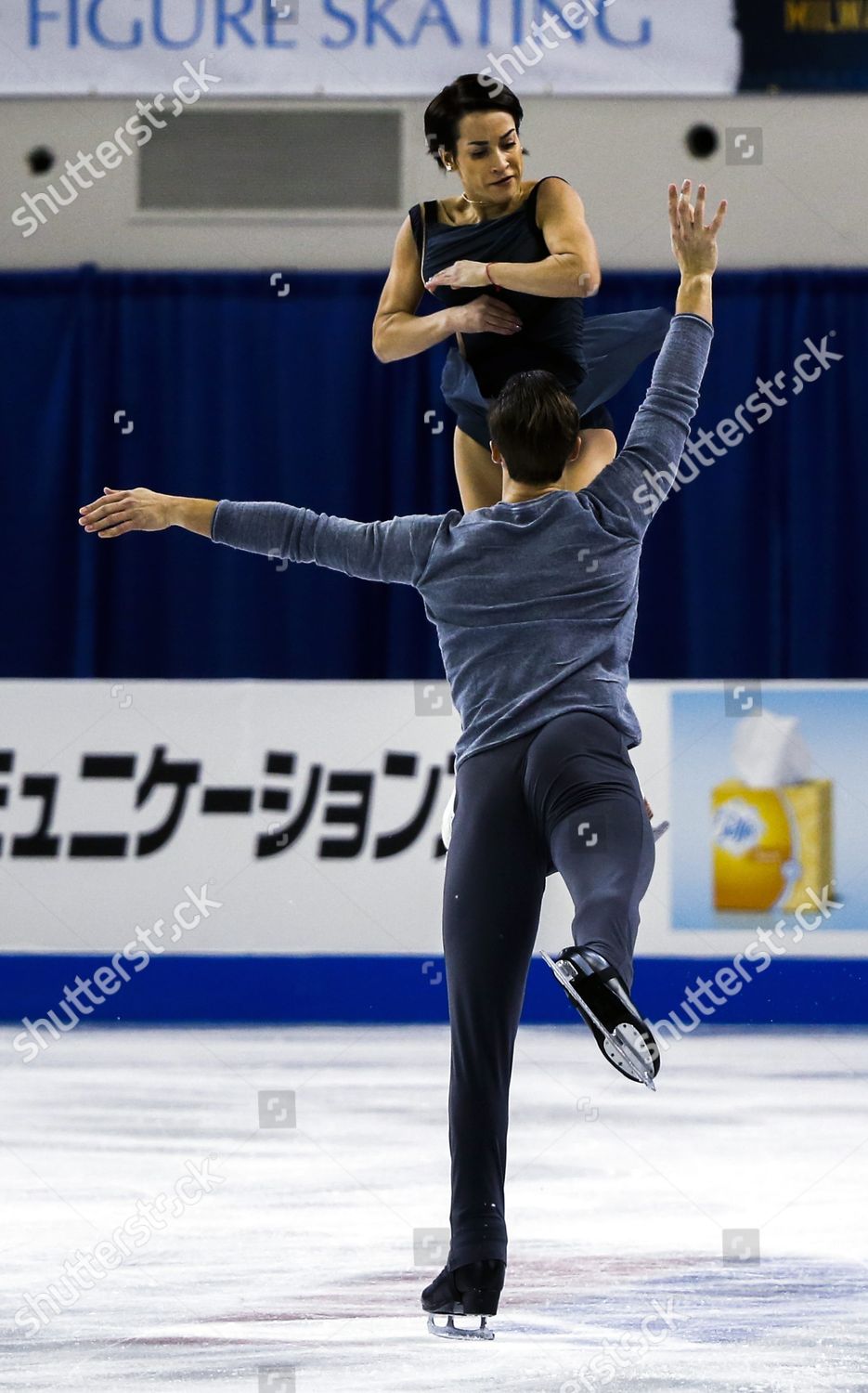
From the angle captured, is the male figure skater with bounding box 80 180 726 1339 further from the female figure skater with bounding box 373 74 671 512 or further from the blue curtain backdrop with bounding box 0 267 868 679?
the blue curtain backdrop with bounding box 0 267 868 679

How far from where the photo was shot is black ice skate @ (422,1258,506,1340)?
7.55 ft

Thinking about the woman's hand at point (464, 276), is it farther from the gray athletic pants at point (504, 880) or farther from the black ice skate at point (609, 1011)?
the black ice skate at point (609, 1011)

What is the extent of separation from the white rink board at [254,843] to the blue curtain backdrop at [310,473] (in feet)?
6.75

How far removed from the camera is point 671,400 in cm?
252

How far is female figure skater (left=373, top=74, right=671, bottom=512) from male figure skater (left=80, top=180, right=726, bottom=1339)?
23.2 inches

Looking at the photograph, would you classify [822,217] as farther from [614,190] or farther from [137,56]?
[137,56]

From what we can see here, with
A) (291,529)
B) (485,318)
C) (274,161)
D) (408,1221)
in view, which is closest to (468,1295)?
(291,529)

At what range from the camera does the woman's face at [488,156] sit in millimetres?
3049

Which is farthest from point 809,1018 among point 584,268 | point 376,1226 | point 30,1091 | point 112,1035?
point 584,268

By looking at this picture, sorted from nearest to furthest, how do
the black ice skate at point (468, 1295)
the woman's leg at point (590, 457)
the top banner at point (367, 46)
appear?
the black ice skate at point (468, 1295) → the woman's leg at point (590, 457) → the top banner at point (367, 46)

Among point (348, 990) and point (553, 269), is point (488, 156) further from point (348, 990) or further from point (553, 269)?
point (348, 990)

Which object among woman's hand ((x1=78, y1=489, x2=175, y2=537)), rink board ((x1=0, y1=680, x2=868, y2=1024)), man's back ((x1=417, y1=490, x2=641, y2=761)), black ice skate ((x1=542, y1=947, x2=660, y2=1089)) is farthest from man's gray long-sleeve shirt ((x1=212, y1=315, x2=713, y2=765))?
rink board ((x1=0, y1=680, x2=868, y2=1024))

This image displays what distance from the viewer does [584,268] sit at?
307 cm

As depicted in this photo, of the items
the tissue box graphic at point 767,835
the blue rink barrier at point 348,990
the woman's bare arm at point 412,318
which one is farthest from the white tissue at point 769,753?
the woman's bare arm at point 412,318
